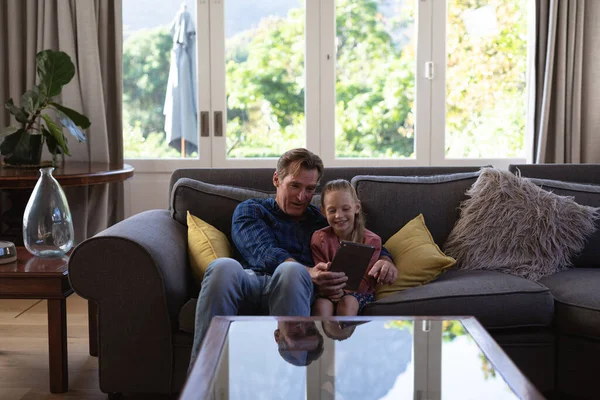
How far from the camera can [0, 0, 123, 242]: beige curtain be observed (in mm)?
4246

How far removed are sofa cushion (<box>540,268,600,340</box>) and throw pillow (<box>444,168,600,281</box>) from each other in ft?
0.58

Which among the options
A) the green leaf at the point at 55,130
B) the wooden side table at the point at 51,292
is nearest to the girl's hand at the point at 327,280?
the wooden side table at the point at 51,292

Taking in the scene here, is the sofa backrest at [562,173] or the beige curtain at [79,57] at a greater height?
the beige curtain at [79,57]

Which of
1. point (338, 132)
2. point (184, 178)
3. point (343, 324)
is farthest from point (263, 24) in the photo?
point (343, 324)

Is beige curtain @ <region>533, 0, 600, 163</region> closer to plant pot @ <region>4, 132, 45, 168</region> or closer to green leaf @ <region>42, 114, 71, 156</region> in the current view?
green leaf @ <region>42, 114, 71, 156</region>

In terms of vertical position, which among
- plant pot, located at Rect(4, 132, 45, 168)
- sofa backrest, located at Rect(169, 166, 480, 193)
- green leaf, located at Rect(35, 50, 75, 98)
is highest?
green leaf, located at Rect(35, 50, 75, 98)

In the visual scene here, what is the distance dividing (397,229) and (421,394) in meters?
1.40

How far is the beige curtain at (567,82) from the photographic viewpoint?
4.27m

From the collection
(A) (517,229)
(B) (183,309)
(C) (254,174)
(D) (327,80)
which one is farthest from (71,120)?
(A) (517,229)

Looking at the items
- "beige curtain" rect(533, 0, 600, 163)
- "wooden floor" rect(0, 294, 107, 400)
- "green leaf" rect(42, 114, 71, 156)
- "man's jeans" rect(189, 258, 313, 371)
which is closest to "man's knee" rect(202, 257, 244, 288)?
"man's jeans" rect(189, 258, 313, 371)

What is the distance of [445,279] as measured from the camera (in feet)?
8.94

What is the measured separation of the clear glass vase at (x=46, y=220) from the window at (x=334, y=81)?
1710 mm

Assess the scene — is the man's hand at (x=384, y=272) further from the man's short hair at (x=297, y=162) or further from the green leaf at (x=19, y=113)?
the green leaf at (x=19, y=113)

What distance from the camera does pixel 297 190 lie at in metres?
2.65
